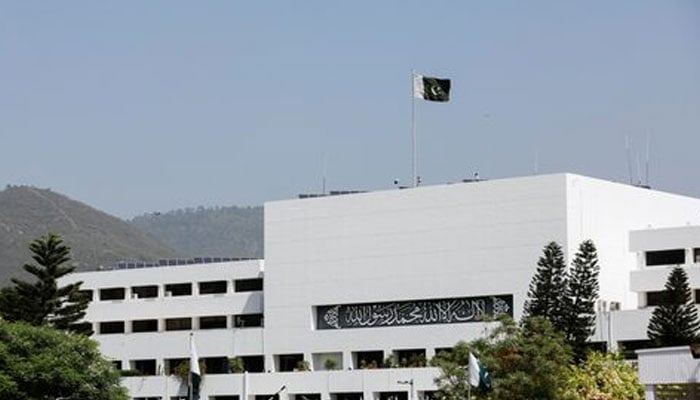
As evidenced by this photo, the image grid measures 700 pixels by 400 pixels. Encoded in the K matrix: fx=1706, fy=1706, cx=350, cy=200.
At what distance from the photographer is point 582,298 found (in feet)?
207

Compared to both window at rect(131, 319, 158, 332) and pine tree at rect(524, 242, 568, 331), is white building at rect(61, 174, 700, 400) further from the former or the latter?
pine tree at rect(524, 242, 568, 331)

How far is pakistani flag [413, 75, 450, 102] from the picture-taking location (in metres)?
70.3

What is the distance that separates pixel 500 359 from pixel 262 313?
1021 inches

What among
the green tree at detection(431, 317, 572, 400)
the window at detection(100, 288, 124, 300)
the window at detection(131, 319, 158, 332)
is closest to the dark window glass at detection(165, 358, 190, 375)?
the window at detection(131, 319, 158, 332)

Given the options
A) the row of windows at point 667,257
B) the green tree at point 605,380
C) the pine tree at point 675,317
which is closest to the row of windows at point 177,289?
the row of windows at point 667,257

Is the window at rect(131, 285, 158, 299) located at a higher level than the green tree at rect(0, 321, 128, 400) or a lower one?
higher

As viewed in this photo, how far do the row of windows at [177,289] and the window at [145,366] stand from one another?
3108 millimetres

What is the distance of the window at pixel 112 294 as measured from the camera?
8019 cm

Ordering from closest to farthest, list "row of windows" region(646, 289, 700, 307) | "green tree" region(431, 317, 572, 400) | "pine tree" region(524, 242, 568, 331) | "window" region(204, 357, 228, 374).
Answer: "green tree" region(431, 317, 572, 400), "pine tree" region(524, 242, 568, 331), "row of windows" region(646, 289, 700, 307), "window" region(204, 357, 228, 374)

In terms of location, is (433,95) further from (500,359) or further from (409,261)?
(500,359)

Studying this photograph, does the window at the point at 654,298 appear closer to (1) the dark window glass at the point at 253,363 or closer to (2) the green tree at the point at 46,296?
(1) the dark window glass at the point at 253,363

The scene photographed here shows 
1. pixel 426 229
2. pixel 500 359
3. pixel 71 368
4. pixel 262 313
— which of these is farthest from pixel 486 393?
pixel 262 313

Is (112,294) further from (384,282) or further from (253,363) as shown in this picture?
(384,282)

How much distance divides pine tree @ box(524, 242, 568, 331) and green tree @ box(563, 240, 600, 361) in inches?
9.1
